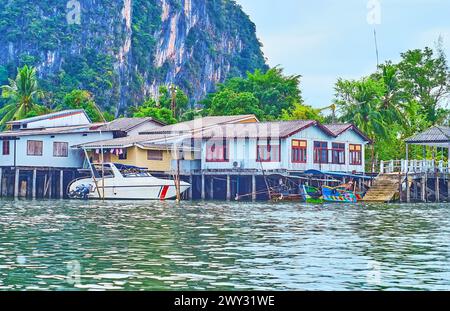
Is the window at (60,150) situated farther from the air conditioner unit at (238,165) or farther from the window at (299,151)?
the window at (299,151)

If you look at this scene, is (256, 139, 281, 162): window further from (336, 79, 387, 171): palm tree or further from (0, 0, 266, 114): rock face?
(0, 0, 266, 114): rock face

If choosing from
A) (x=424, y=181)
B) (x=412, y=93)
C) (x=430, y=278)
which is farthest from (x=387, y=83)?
(x=430, y=278)

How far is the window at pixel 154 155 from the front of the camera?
61.0 metres

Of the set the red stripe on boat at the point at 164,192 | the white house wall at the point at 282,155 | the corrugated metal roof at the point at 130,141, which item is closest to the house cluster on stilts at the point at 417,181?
the white house wall at the point at 282,155

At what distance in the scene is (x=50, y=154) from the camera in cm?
6244

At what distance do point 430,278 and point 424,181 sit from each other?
40.0 m

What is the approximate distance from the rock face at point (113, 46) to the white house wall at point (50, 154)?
1258 inches

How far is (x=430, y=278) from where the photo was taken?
17.3 meters

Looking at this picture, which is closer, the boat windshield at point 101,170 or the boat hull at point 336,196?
the boat hull at point 336,196

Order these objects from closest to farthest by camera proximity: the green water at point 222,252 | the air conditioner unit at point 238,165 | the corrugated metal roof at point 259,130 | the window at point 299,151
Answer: the green water at point 222,252 → the corrugated metal roof at point 259,130 → the window at point 299,151 → the air conditioner unit at point 238,165

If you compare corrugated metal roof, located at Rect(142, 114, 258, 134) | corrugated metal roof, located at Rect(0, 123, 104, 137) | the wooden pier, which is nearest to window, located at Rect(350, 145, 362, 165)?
the wooden pier

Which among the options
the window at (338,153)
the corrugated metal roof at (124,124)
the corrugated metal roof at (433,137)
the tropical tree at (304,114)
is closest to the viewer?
the corrugated metal roof at (433,137)

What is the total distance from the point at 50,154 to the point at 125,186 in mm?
8536

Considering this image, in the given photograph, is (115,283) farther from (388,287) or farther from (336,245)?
(336,245)
